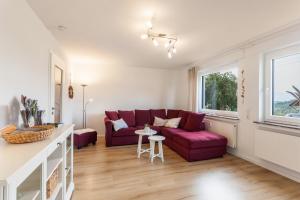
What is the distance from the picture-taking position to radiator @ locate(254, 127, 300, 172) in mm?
2400

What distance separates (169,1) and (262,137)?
8.53 feet

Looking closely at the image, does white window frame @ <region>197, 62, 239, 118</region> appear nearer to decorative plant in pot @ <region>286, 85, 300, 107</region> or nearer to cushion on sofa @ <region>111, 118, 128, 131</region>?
decorative plant in pot @ <region>286, 85, 300, 107</region>

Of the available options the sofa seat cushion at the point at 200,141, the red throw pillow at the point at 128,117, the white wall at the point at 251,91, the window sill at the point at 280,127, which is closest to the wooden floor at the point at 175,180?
the white wall at the point at 251,91

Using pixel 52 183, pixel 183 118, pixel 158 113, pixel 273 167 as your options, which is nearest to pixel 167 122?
pixel 183 118

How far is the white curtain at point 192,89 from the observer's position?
4891 mm

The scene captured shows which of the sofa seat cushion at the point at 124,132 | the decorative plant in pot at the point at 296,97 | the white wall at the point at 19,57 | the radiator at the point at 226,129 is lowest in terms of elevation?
the sofa seat cushion at the point at 124,132

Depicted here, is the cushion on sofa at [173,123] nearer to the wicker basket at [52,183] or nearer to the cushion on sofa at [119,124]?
the cushion on sofa at [119,124]

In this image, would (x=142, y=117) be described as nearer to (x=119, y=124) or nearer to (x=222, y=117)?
(x=119, y=124)

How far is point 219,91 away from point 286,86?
1.62 m

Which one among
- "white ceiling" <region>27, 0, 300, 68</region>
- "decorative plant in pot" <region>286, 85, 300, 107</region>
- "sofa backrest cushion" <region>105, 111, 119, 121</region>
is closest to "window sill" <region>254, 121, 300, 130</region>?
"decorative plant in pot" <region>286, 85, 300, 107</region>

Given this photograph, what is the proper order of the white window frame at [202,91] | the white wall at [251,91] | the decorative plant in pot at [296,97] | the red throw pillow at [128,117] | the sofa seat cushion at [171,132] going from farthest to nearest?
the red throw pillow at [128,117]
the sofa seat cushion at [171,132]
the white window frame at [202,91]
the white wall at [251,91]
the decorative plant in pot at [296,97]

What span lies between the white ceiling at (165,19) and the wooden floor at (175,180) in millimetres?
2238

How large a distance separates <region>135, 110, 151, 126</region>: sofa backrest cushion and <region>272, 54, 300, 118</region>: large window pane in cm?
312

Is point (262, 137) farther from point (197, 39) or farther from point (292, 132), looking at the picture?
point (197, 39)
